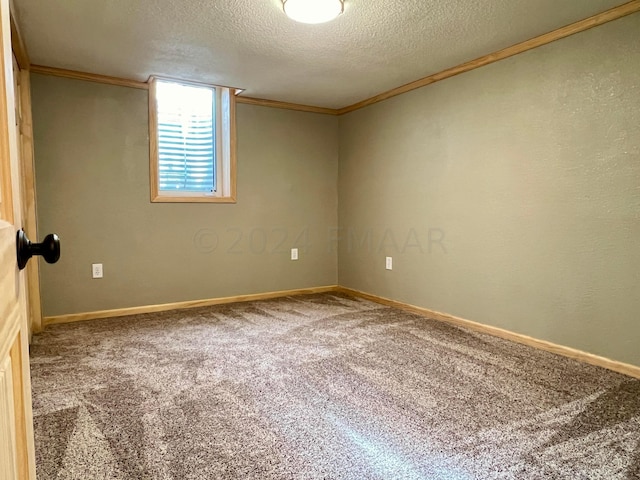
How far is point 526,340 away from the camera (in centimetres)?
262

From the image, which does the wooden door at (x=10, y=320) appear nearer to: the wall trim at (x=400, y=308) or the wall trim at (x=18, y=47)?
the wall trim at (x=18, y=47)

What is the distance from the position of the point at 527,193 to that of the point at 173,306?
2891 mm

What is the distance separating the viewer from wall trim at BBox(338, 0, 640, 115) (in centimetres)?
210

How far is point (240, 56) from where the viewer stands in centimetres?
276

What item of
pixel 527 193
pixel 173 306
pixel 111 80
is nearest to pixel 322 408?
pixel 527 193

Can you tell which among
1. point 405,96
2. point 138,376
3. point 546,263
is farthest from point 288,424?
point 405,96

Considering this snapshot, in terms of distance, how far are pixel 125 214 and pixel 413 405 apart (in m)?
2.67

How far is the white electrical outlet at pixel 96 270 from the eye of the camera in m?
3.21

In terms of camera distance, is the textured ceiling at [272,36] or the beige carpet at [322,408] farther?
the textured ceiling at [272,36]

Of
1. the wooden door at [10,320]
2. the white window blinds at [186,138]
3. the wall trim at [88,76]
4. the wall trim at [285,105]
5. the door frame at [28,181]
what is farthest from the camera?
the wall trim at [285,105]

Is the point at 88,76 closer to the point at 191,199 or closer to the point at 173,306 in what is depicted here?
the point at 191,199

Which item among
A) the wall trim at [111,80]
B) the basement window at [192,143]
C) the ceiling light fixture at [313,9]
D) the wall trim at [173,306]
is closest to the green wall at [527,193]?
the wall trim at [173,306]

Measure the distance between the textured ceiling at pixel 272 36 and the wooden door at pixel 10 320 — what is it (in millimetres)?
1716

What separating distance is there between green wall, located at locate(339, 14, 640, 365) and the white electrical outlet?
2387mm
